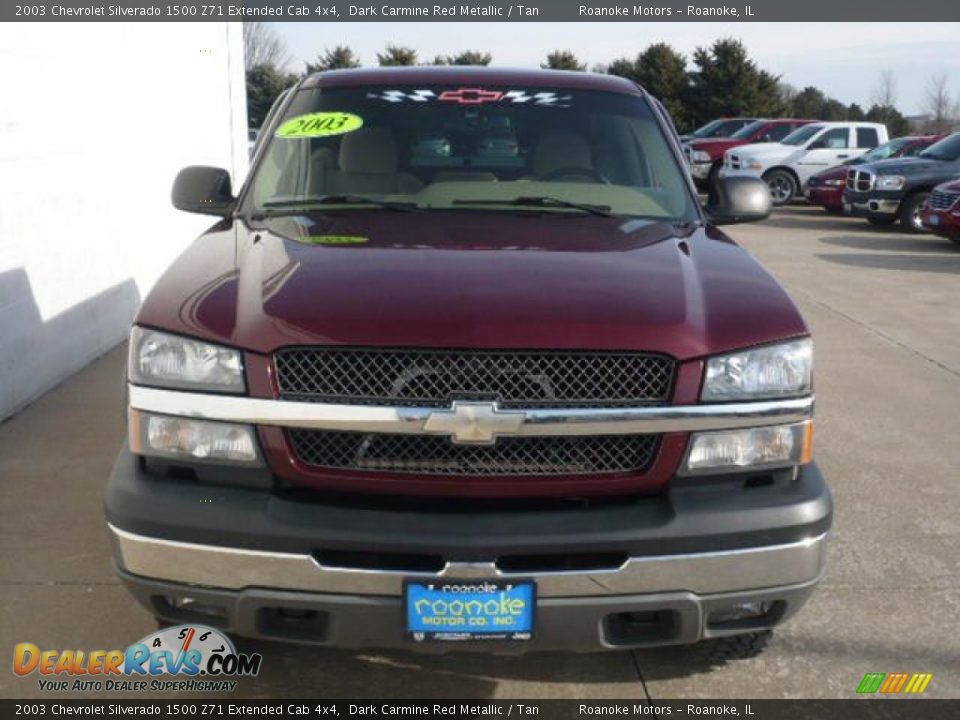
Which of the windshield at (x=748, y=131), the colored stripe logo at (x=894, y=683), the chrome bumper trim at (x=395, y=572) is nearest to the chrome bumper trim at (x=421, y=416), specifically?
the chrome bumper trim at (x=395, y=572)

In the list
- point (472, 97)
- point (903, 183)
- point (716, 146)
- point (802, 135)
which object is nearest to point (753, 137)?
point (716, 146)

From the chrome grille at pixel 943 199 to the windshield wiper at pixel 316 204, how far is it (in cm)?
1232

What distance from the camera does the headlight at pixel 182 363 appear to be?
2645 mm

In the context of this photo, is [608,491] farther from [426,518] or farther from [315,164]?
[315,164]

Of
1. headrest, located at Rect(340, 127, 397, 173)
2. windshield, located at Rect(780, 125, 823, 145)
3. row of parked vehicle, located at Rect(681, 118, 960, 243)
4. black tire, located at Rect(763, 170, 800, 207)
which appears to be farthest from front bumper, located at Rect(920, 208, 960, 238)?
headrest, located at Rect(340, 127, 397, 173)

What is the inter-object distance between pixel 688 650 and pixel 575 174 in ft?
6.14

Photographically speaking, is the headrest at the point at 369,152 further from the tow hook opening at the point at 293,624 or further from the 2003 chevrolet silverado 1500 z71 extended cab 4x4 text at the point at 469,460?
the tow hook opening at the point at 293,624

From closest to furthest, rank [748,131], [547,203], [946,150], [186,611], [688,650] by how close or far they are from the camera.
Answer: [186,611] < [688,650] < [547,203] < [946,150] < [748,131]

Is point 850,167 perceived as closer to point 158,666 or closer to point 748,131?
point 748,131

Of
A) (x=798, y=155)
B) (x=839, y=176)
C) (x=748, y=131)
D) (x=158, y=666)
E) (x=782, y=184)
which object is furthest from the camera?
(x=748, y=131)

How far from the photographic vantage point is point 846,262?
1329cm

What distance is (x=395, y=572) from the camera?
252 cm
